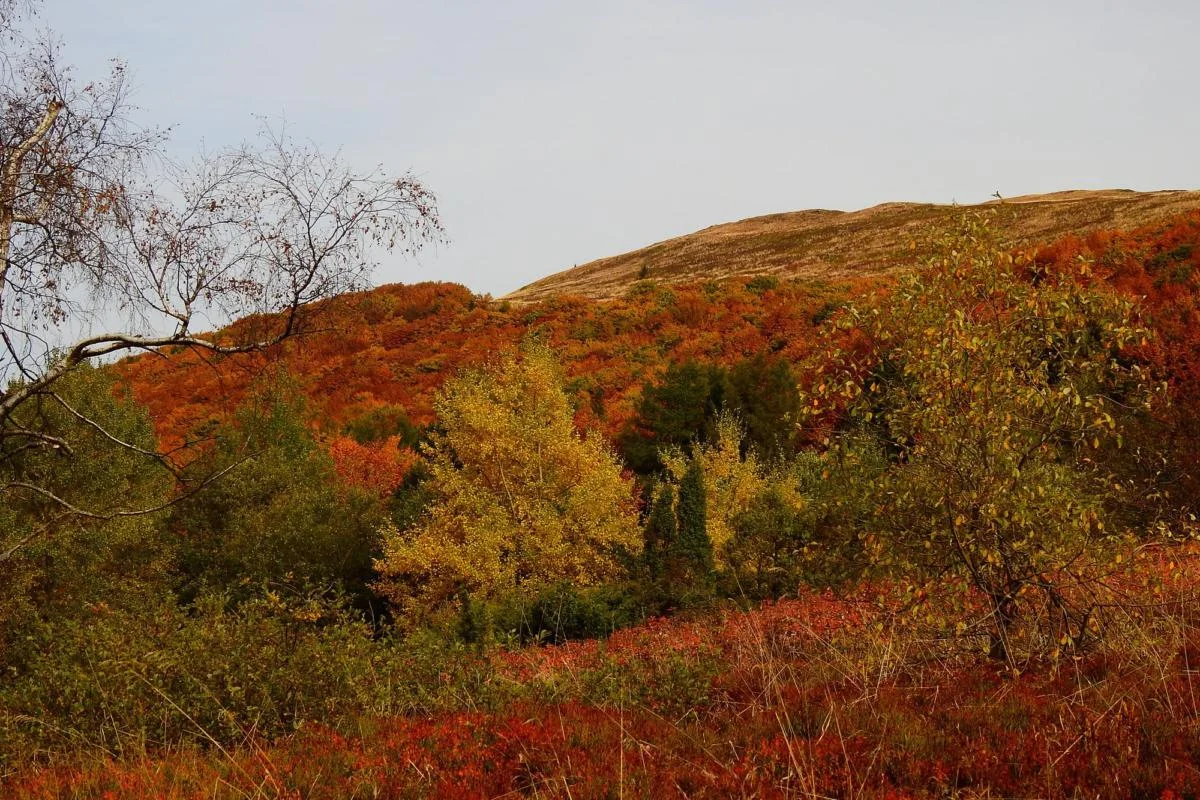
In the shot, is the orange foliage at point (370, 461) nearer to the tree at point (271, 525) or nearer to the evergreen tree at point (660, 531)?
the tree at point (271, 525)

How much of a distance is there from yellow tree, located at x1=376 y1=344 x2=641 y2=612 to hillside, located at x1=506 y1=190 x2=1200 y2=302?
35725 mm

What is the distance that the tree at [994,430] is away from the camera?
5941 mm

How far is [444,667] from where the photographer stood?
729cm

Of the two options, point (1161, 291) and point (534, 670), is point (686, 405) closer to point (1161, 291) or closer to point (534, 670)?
point (1161, 291)

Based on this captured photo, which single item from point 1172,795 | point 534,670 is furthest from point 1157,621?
point 534,670

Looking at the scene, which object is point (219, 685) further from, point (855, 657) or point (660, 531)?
point (660, 531)

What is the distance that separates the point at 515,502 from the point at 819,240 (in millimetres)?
60931

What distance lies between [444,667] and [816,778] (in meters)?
4.28

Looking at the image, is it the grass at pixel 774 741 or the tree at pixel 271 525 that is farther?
the tree at pixel 271 525

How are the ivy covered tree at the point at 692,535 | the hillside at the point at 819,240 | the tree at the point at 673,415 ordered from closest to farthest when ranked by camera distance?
the ivy covered tree at the point at 692,535, the tree at the point at 673,415, the hillside at the point at 819,240

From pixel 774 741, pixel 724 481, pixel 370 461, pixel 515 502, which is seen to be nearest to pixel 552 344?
pixel 370 461

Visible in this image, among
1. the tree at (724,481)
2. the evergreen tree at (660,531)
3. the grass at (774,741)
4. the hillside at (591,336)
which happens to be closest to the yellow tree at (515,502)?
the evergreen tree at (660,531)

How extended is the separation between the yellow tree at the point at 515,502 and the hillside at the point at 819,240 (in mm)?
35725

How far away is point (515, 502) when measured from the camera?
773 inches
